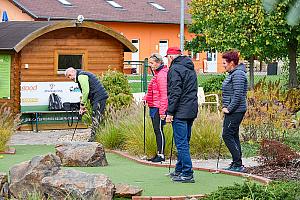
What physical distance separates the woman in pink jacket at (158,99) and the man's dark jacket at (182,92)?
63.3 inches

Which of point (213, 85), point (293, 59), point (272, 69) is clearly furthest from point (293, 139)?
point (272, 69)

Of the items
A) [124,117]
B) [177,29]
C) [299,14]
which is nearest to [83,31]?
[124,117]

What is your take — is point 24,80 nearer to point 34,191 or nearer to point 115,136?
point 115,136

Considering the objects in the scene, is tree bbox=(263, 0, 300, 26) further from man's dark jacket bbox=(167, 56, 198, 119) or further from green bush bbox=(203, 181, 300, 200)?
man's dark jacket bbox=(167, 56, 198, 119)

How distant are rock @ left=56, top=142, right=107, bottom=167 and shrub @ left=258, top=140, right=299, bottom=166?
2.49m

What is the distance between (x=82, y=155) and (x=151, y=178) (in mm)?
1726

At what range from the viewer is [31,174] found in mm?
8531

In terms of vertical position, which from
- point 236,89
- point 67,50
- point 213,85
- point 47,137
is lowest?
point 47,137

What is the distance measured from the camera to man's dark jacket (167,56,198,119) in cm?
963

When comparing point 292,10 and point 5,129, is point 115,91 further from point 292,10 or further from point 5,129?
point 292,10

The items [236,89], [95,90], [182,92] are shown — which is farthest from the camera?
[95,90]

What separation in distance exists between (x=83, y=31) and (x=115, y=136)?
624cm

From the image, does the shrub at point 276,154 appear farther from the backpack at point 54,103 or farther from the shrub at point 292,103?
the backpack at point 54,103

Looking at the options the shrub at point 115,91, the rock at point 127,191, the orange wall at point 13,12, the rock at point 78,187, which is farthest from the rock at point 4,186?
the orange wall at point 13,12
